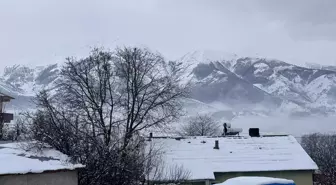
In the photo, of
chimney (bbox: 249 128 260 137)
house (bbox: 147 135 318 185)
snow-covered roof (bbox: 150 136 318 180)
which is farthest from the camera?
chimney (bbox: 249 128 260 137)

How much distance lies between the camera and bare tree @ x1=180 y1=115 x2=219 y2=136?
65000 millimetres

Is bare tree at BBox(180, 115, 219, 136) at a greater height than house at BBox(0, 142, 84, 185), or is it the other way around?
bare tree at BBox(180, 115, 219, 136)

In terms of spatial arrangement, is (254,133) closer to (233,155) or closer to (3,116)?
(233,155)

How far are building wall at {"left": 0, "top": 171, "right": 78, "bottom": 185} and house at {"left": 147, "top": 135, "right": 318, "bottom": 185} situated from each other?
11393mm

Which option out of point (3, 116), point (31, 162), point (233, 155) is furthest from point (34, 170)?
point (3, 116)

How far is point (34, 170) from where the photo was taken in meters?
11.7

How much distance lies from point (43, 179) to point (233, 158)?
1722 centimetres

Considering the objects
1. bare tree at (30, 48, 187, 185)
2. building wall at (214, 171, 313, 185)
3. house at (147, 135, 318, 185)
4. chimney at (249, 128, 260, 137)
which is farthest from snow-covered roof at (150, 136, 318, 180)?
chimney at (249, 128, 260, 137)

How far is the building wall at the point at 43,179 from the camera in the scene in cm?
1149

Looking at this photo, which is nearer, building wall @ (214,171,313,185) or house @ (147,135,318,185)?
house @ (147,135,318,185)

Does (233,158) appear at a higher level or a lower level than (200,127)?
lower

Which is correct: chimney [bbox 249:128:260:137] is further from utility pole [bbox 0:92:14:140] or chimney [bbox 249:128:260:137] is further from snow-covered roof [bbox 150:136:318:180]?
utility pole [bbox 0:92:14:140]

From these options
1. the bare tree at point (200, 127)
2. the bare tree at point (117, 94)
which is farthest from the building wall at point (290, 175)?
the bare tree at point (200, 127)

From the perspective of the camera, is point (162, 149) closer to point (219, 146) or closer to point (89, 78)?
point (219, 146)
